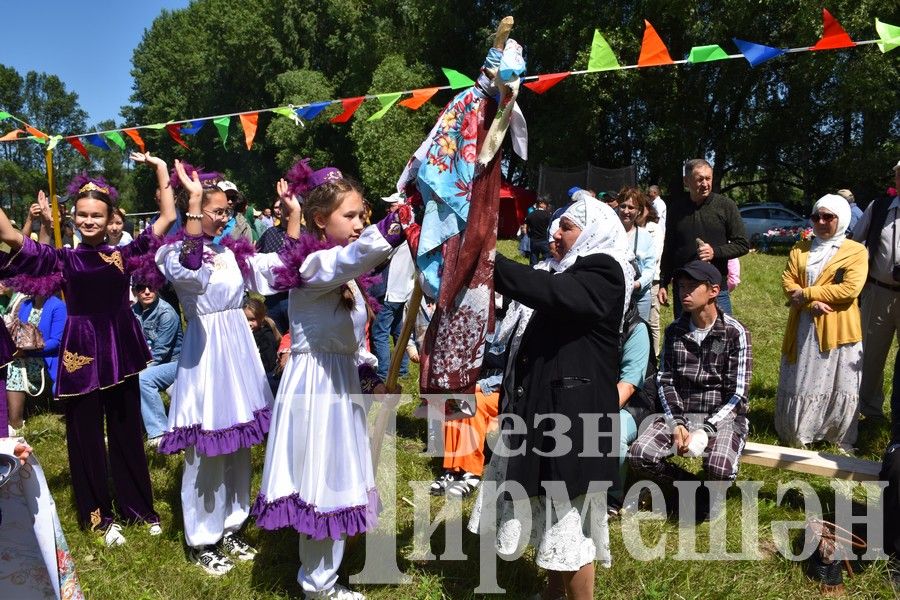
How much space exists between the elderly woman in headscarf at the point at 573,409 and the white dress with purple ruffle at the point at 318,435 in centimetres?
74

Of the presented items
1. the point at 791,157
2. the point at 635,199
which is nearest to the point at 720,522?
the point at 635,199

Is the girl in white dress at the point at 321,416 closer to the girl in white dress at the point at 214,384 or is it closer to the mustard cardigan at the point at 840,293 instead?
the girl in white dress at the point at 214,384

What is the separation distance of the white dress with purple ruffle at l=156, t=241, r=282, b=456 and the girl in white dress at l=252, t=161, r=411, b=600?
532 millimetres

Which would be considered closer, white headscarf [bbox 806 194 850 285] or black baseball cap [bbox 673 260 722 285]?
black baseball cap [bbox 673 260 722 285]

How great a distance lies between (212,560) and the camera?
12.9 ft

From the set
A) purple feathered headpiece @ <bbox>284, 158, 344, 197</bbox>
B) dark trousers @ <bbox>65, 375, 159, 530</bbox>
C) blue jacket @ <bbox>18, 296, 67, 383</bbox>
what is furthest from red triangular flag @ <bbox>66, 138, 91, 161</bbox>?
purple feathered headpiece @ <bbox>284, 158, 344, 197</bbox>

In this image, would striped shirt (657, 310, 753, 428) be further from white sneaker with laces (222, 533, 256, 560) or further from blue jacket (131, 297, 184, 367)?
blue jacket (131, 297, 184, 367)

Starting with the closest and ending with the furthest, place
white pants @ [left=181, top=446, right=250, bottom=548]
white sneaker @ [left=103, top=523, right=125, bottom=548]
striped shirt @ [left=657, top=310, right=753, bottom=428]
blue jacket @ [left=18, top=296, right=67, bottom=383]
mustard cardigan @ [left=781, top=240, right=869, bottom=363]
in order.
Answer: white pants @ [left=181, top=446, right=250, bottom=548] → white sneaker @ [left=103, top=523, right=125, bottom=548] → striped shirt @ [left=657, top=310, right=753, bottom=428] → mustard cardigan @ [left=781, top=240, right=869, bottom=363] → blue jacket @ [left=18, top=296, right=67, bottom=383]

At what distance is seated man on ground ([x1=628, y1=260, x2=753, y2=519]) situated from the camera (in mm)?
4422

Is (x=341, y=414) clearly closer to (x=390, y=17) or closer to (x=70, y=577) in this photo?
(x=70, y=577)

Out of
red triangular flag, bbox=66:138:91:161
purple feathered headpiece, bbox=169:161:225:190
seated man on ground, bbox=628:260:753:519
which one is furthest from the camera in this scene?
red triangular flag, bbox=66:138:91:161

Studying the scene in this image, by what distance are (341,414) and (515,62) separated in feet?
5.75

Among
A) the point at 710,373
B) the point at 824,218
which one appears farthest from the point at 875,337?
the point at 710,373

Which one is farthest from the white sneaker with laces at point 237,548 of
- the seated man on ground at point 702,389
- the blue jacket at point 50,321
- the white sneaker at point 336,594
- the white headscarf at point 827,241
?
the white headscarf at point 827,241
